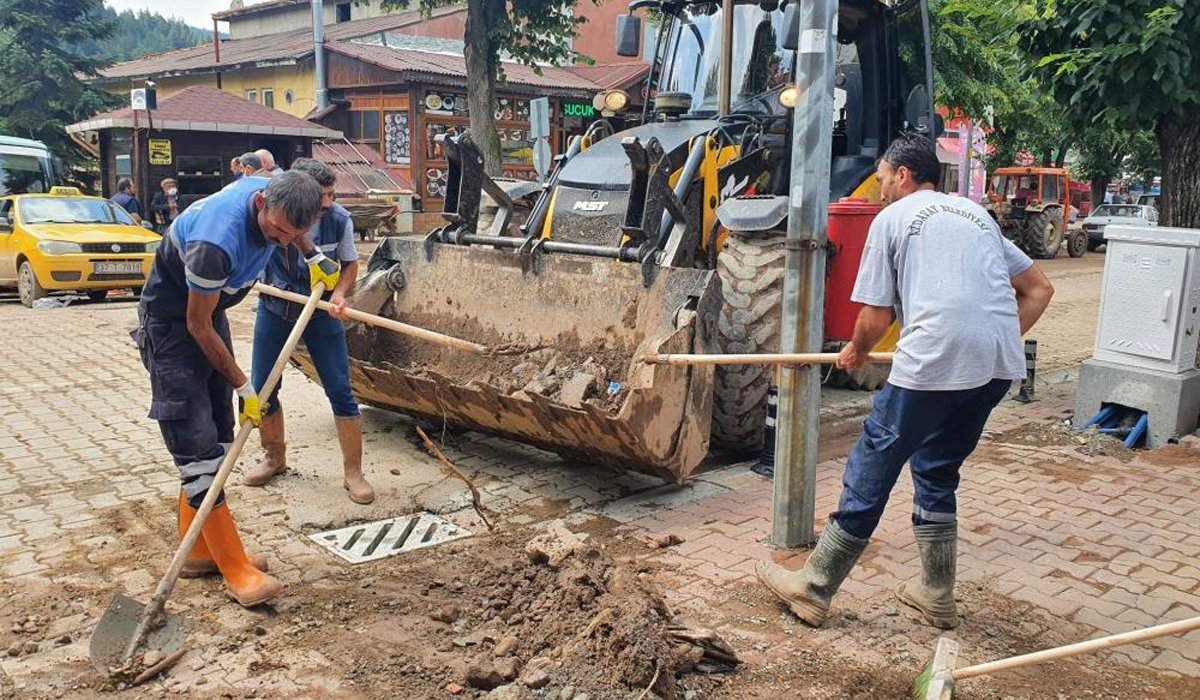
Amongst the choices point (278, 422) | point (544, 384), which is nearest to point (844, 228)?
point (544, 384)

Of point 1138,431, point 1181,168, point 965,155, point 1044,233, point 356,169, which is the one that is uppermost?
point 965,155

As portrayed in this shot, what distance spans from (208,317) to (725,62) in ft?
12.9

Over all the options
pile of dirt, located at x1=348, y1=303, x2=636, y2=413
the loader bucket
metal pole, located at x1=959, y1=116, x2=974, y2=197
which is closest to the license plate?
the loader bucket

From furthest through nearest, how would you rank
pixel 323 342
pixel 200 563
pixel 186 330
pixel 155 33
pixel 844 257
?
pixel 155 33 → pixel 844 257 → pixel 323 342 → pixel 200 563 → pixel 186 330

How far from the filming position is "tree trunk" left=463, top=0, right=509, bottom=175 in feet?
52.9

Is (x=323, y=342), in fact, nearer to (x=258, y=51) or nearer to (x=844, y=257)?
(x=844, y=257)

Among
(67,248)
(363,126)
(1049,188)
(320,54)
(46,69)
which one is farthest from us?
(363,126)

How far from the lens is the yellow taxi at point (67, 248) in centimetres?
1262

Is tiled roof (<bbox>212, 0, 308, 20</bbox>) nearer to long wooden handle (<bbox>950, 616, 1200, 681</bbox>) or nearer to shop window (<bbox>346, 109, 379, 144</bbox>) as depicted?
shop window (<bbox>346, 109, 379, 144</bbox>)

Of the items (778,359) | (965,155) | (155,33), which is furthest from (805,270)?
(155,33)

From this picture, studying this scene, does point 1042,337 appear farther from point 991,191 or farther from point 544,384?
point 991,191

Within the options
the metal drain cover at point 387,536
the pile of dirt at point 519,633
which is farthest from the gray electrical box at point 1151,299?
the metal drain cover at point 387,536

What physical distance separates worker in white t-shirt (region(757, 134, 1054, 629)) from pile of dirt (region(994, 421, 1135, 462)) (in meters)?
3.00

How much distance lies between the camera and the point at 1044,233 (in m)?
23.0
